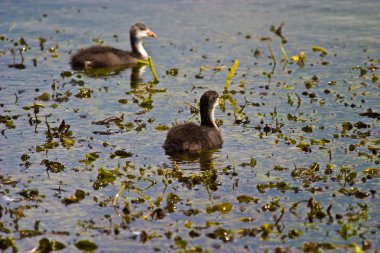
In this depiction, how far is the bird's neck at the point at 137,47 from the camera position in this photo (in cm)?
2322

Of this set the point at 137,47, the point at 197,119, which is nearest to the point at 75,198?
the point at 197,119

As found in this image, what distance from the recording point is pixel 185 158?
1473 centimetres

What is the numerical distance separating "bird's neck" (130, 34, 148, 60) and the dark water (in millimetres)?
506

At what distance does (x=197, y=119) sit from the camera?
1727 centimetres

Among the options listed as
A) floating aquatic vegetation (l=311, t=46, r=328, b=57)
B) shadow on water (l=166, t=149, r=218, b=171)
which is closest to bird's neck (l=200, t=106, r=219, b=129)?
shadow on water (l=166, t=149, r=218, b=171)

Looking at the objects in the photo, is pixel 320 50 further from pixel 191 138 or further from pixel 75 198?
pixel 75 198

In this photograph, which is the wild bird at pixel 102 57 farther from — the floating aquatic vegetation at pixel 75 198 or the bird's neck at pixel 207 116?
the floating aquatic vegetation at pixel 75 198

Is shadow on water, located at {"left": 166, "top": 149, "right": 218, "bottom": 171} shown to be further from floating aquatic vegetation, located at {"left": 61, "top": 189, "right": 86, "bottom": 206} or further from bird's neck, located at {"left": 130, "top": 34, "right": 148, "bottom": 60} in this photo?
bird's neck, located at {"left": 130, "top": 34, "right": 148, "bottom": 60}

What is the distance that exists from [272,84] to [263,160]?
552 cm

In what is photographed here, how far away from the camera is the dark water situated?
452 inches

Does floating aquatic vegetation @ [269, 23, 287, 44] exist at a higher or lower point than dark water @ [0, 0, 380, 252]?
higher

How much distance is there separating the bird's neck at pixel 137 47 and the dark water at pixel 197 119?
1.66 feet

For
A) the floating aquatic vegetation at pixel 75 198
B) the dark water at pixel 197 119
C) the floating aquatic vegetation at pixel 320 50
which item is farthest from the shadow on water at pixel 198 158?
the floating aquatic vegetation at pixel 320 50

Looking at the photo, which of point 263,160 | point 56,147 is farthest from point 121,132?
point 263,160
